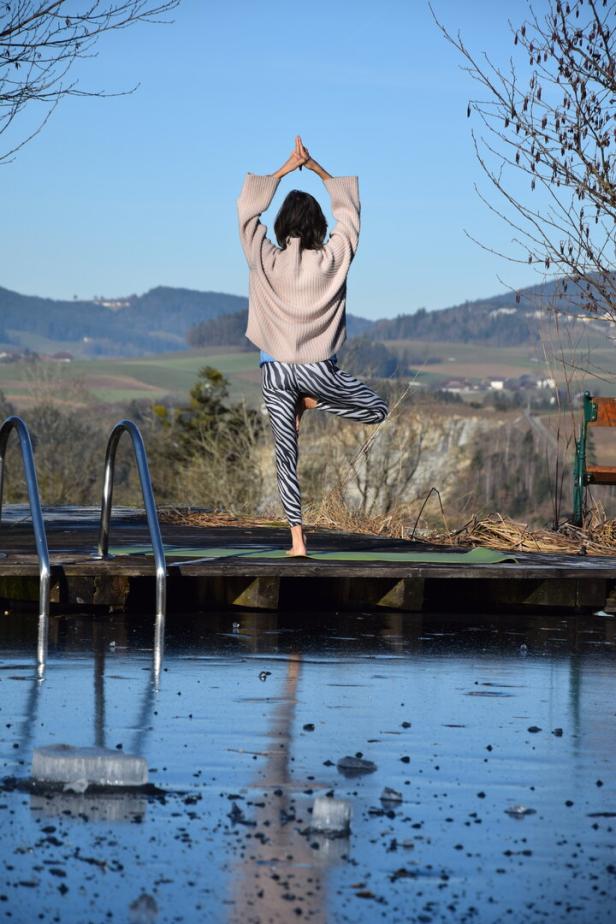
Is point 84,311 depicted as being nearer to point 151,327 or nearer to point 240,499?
point 151,327

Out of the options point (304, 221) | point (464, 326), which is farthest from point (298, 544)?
point (464, 326)

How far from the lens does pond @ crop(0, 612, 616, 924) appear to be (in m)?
3.40

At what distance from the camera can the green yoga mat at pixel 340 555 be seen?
9562mm

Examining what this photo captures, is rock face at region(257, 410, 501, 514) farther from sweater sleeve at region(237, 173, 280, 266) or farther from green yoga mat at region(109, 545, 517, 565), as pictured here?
sweater sleeve at region(237, 173, 280, 266)

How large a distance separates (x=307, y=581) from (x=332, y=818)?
18.6ft

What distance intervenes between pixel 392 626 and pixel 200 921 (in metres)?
5.49

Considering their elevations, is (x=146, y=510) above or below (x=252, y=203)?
below

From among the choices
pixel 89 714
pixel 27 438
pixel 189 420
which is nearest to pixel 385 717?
pixel 89 714

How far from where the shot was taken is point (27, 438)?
8.55 meters

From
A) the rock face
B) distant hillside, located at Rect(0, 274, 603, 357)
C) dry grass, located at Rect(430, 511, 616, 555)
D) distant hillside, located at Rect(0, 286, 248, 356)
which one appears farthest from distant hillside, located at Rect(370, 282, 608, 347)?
dry grass, located at Rect(430, 511, 616, 555)

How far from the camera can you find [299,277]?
885cm

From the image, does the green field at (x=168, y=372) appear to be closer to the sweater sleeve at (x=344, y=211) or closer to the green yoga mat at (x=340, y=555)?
the green yoga mat at (x=340, y=555)

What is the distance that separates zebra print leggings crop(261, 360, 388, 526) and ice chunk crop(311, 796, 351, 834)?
5238 millimetres

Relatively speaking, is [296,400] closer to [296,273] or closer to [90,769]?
[296,273]
